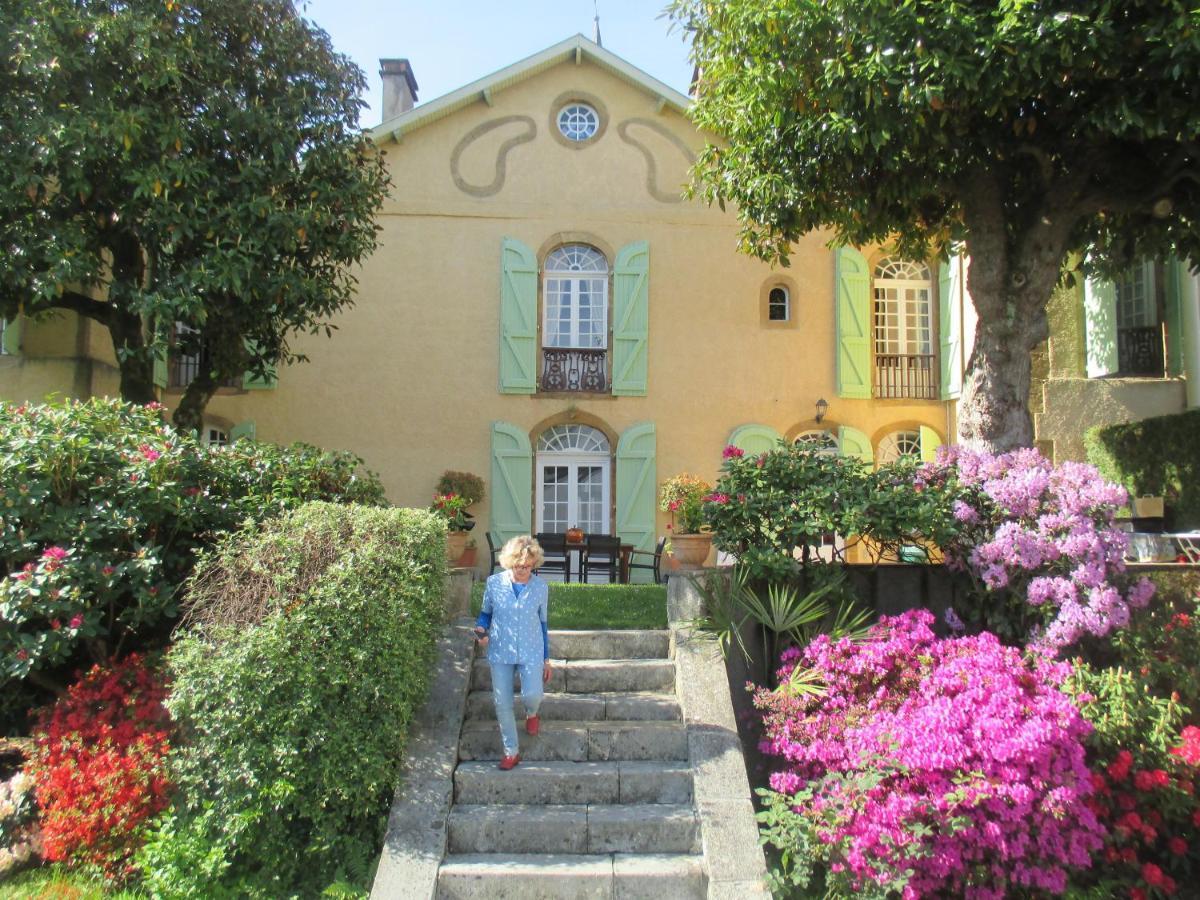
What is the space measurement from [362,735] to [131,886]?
56.8 inches

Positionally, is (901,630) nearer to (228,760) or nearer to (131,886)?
(228,760)

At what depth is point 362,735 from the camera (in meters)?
4.78

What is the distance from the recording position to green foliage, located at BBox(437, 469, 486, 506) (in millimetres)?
13000

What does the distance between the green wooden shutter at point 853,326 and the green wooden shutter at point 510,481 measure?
4840mm

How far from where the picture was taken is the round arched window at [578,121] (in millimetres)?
14008

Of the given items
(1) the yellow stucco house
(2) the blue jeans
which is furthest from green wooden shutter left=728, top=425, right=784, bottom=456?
(2) the blue jeans

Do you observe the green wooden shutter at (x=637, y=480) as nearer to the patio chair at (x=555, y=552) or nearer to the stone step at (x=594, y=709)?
the patio chair at (x=555, y=552)

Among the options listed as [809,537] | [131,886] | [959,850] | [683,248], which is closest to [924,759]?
[959,850]

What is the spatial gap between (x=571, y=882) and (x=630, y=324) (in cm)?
985

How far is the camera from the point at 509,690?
17.4 feet

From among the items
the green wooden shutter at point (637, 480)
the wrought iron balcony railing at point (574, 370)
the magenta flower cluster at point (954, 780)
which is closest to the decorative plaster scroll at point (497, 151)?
the wrought iron balcony railing at point (574, 370)

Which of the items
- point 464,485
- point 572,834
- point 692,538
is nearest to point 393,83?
point 464,485

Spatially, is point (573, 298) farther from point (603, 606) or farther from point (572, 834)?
point (572, 834)

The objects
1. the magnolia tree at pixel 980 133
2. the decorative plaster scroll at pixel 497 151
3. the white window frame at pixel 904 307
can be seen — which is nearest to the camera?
the magnolia tree at pixel 980 133
